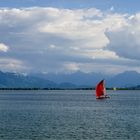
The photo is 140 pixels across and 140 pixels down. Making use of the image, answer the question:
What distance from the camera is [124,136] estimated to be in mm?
80438

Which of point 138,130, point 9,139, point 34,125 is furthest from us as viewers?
point 34,125

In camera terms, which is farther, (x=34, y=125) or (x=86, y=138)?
(x=34, y=125)

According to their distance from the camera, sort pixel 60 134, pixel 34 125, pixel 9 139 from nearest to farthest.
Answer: pixel 9 139
pixel 60 134
pixel 34 125

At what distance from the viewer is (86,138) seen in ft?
254

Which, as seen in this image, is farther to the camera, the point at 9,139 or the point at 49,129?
the point at 49,129

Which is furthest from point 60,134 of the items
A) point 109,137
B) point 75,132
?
point 109,137

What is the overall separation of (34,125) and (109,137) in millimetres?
23618

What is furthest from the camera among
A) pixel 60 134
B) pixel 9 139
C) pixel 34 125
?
pixel 34 125

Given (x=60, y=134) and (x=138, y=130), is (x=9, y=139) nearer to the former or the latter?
(x=60, y=134)

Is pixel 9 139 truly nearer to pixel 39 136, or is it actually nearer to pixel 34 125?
pixel 39 136

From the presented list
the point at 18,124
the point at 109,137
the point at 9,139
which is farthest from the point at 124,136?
the point at 18,124

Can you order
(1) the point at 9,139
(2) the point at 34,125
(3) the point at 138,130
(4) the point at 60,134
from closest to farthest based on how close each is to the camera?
(1) the point at 9,139, (4) the point at 60,134, (3) the point at 138,130, (2) the point at 34,125

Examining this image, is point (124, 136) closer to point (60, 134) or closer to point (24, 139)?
point (60, 134)

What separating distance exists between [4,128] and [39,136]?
14658mm
